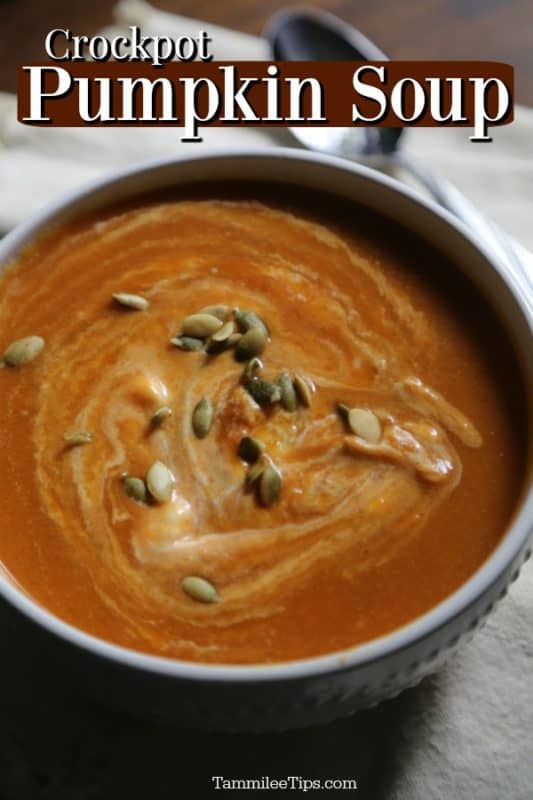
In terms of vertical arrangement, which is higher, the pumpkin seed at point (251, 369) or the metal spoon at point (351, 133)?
the metal spoon at point (351, 133)

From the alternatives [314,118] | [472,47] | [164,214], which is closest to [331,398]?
[164,214]

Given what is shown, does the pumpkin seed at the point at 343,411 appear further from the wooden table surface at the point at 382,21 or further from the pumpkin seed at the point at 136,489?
the wooden table surface at the point at 382,21

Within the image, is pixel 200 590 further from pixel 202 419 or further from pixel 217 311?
pixel 217 311

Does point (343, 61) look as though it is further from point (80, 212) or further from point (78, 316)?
point (78, 316)

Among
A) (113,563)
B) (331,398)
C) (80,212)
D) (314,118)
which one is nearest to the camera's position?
(113,563)

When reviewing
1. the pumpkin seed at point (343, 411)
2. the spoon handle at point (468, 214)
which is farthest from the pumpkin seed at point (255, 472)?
the spoon handle at point (468, 214)

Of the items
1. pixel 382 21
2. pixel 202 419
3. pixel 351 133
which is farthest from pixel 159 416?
pixel 382 21
